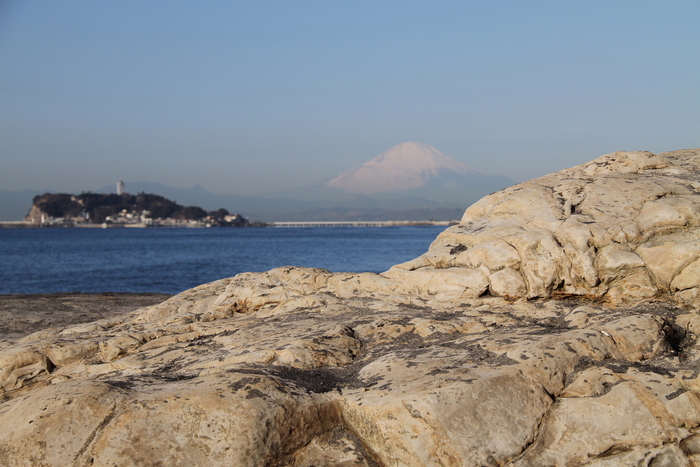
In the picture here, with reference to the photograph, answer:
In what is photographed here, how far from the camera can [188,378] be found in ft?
19.8

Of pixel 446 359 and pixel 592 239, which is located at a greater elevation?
pixel 592 239

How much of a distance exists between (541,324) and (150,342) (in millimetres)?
5886

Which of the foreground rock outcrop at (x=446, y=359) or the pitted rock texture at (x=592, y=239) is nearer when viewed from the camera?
the foreground rock outcrop at (x=446, y=359)

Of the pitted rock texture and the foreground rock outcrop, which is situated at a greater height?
the pitted rock texture

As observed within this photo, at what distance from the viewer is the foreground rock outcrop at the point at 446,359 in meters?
4.96

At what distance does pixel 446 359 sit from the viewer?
6078mm

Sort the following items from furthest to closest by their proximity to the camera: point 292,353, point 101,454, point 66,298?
point 66,298 < point 292,353 < point 101,454

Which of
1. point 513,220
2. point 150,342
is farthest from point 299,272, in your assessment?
point 513,220

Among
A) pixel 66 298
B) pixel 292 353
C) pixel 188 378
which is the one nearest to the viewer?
pixel 188 378

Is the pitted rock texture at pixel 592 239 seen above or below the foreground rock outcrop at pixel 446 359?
above

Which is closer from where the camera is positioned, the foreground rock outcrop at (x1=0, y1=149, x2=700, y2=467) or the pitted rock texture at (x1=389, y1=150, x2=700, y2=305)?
the foreground rock outcrop at (x1=0, y1=149, x2=700, y2=467)

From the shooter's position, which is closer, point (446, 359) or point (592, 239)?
point (446, 359)

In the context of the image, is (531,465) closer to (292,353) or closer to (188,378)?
(292,353)

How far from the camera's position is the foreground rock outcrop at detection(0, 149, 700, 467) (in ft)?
16.3
